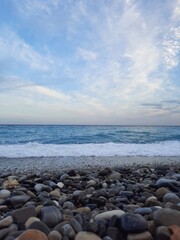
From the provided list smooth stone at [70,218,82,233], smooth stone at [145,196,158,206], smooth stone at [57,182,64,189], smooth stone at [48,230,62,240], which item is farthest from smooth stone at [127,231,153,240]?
smooth stone at [57,182,64,189]

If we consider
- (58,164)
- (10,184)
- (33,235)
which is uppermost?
(33,235)

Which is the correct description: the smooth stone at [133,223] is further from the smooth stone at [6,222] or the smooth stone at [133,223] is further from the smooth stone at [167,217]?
the smooth stone at [6,222]

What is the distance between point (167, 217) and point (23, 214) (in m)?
1.47

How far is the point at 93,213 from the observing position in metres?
2.89

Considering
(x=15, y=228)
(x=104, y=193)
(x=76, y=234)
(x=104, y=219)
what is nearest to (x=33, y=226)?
(x=15, y=228)

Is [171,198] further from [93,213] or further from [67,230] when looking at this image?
[67,230]

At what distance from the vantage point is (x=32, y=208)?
2.78m

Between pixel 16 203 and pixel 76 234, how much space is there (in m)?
1.26

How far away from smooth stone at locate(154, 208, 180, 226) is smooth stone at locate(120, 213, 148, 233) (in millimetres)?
130

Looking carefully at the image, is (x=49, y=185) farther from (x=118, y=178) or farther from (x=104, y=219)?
(x=104, y=219)

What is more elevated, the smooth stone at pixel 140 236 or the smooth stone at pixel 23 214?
the smooth stone at pixel 23 214

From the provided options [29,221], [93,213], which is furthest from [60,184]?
[29,221]

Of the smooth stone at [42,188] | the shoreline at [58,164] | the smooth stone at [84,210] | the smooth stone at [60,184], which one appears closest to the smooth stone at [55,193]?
the smooth stone at [42,188]

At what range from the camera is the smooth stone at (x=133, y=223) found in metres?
2.33
